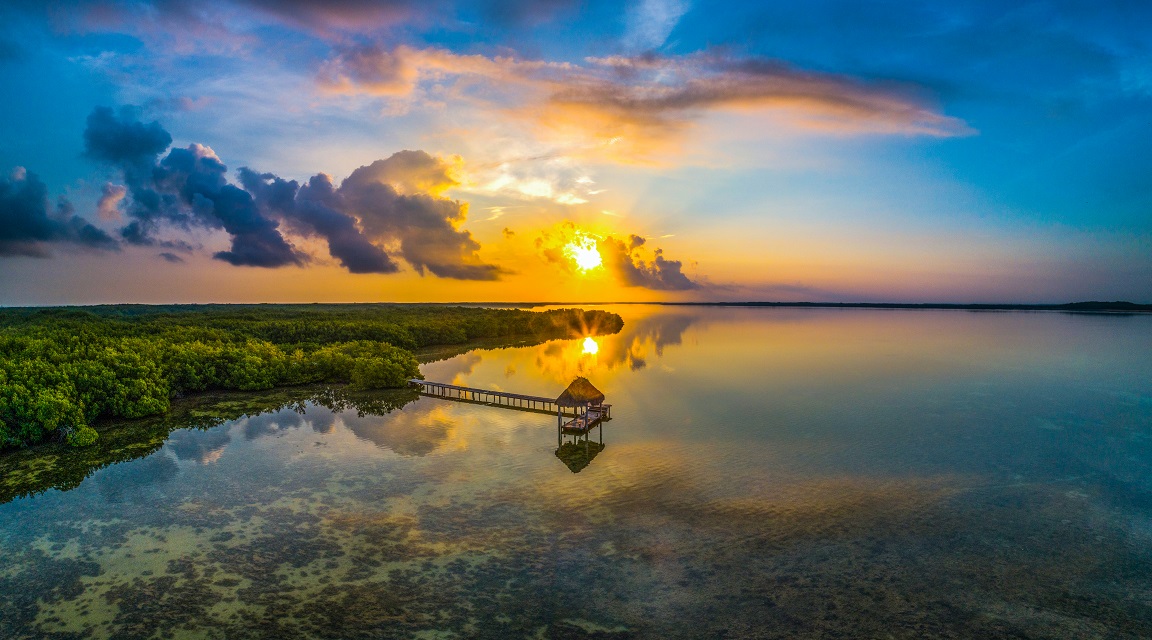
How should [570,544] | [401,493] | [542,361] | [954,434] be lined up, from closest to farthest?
[570,544] < [401,493] < [954,434] < [542,361]

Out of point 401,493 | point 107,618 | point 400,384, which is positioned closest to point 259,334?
point 400,384

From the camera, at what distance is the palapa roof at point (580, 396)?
2427 centimetres

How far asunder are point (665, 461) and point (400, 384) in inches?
864

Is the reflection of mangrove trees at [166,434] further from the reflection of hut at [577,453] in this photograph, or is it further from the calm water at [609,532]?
the reflection of hut at [577,453]

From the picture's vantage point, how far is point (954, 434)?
2508cm

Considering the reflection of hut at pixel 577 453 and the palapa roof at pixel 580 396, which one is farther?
the palapa roof at pixel 580 396

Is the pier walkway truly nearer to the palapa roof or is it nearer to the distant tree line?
the palapa roof

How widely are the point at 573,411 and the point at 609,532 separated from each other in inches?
566

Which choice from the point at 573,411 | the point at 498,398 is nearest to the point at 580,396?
the point at 573,411

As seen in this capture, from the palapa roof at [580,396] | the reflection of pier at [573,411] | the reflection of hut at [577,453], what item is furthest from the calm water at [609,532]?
the palapa roof at [580,396]

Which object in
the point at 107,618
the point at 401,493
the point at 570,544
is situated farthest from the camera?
the point at 401,493

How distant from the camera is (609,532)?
1469cm

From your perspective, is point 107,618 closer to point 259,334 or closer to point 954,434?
point 954,434

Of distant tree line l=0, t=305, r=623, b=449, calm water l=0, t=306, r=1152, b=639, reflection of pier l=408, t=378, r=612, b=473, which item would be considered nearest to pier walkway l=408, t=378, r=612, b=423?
reflection of pier l=408, t=378, r=612, b=473
